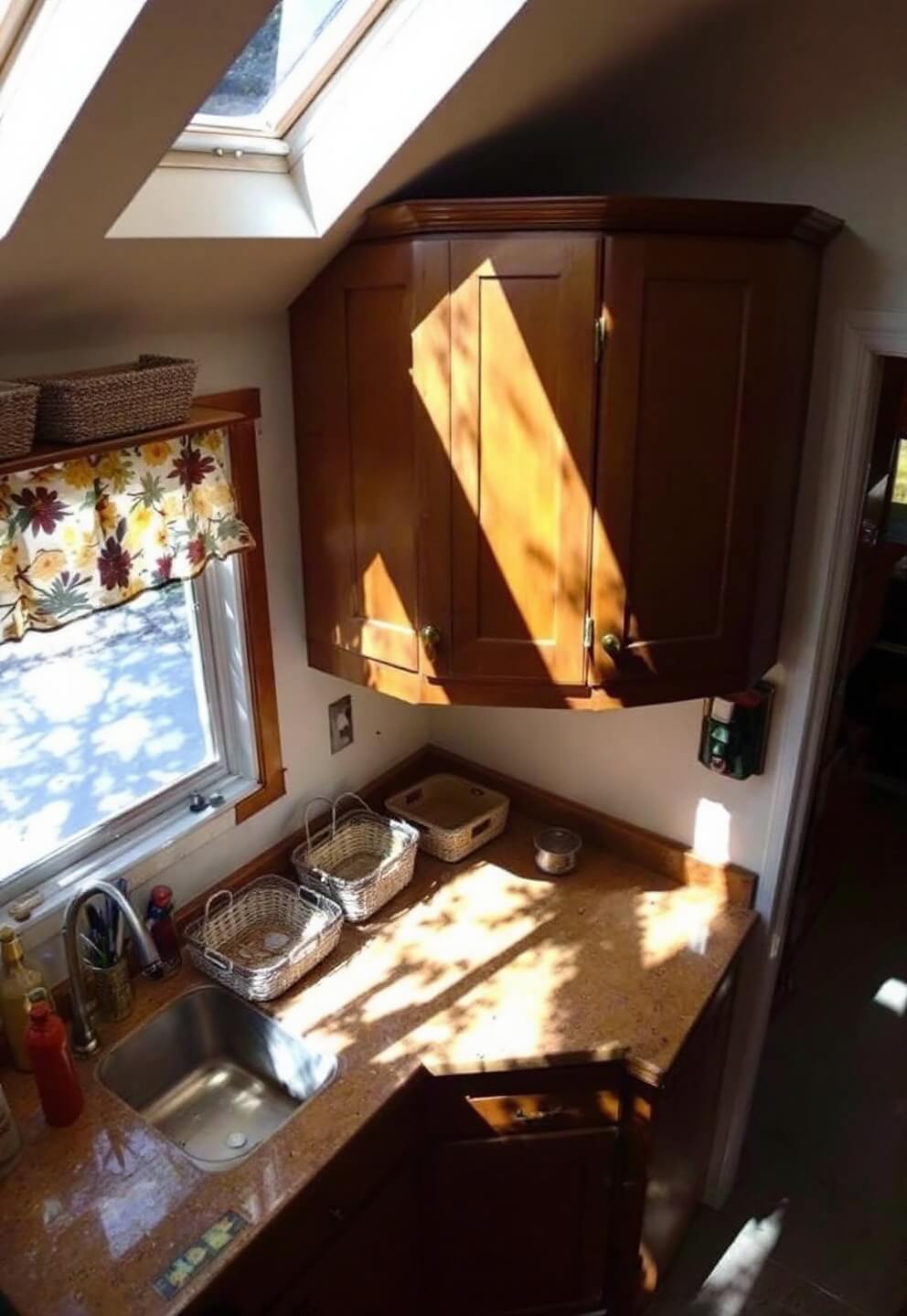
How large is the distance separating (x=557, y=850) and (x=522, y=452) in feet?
3.30

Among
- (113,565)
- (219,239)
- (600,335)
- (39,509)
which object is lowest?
(113,565)

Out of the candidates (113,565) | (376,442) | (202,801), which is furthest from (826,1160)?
(113,565)

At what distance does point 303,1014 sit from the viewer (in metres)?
1.81

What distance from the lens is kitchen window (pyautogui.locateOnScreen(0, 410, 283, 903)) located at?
1720mm

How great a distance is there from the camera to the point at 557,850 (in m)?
2.22

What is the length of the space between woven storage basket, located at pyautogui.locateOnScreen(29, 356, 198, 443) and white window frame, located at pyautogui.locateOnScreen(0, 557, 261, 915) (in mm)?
439

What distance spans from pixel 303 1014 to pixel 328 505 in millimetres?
967

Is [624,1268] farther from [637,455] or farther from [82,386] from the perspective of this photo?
[82,386]

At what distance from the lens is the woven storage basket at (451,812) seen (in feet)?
7.36

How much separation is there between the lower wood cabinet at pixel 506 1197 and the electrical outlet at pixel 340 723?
0.78 metres

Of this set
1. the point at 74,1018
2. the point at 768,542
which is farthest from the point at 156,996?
the point at 768,542

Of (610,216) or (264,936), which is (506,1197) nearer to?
(264,936)

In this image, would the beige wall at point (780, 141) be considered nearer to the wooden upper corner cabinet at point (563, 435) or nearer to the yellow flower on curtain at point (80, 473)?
the wooden upper corner cabinet at point (563, 435)

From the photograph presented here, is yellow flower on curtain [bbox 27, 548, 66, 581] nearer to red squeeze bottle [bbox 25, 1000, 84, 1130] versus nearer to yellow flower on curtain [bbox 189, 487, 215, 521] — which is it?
yellow flower on curtain [bbox 189, 487, 215, 521]
